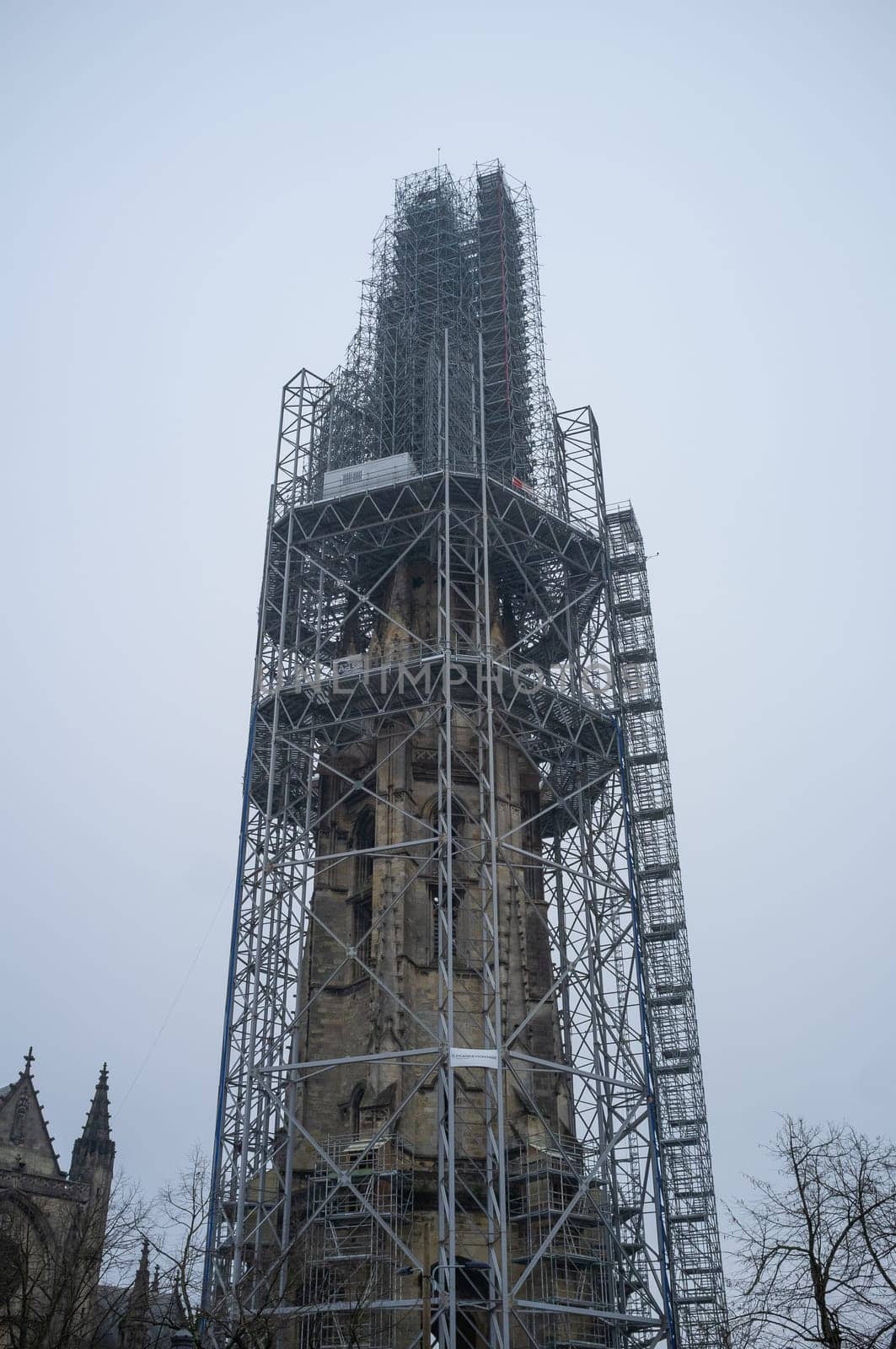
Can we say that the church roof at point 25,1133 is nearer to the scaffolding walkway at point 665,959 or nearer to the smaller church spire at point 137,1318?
the smaller church spire at point 137,1318

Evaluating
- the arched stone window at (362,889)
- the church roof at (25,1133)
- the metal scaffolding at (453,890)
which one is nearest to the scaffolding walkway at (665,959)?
the metal scaffolding at (453,890)

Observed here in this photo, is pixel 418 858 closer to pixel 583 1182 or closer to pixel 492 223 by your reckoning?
pixel 583 1182

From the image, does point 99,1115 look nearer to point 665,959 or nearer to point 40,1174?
point 40,1174

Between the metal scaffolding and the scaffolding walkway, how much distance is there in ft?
0.43

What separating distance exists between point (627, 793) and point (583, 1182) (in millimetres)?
12346

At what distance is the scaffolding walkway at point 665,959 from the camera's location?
1791 inches

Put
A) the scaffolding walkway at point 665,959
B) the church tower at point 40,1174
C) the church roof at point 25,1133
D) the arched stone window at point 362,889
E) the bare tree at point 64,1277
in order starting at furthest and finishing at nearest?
the church roof at point 25,1133 → the church tower at point 40,1174 → the scaffolding walkway at point 665,959 → the arched stone window at point 362,889 → the bare tree at point 64,1277

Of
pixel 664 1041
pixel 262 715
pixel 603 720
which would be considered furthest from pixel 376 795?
pixel 664 1041

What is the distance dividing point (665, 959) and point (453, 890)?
13.4m

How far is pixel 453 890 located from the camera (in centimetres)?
3862

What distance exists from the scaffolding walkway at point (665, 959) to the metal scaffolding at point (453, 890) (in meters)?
0.13

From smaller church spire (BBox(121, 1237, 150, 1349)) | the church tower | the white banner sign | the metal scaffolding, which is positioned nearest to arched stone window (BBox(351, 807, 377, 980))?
the metal scaffolding

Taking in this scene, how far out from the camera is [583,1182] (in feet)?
112

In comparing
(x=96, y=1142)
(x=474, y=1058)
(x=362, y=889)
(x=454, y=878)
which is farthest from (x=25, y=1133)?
(x=474, y=1058)
